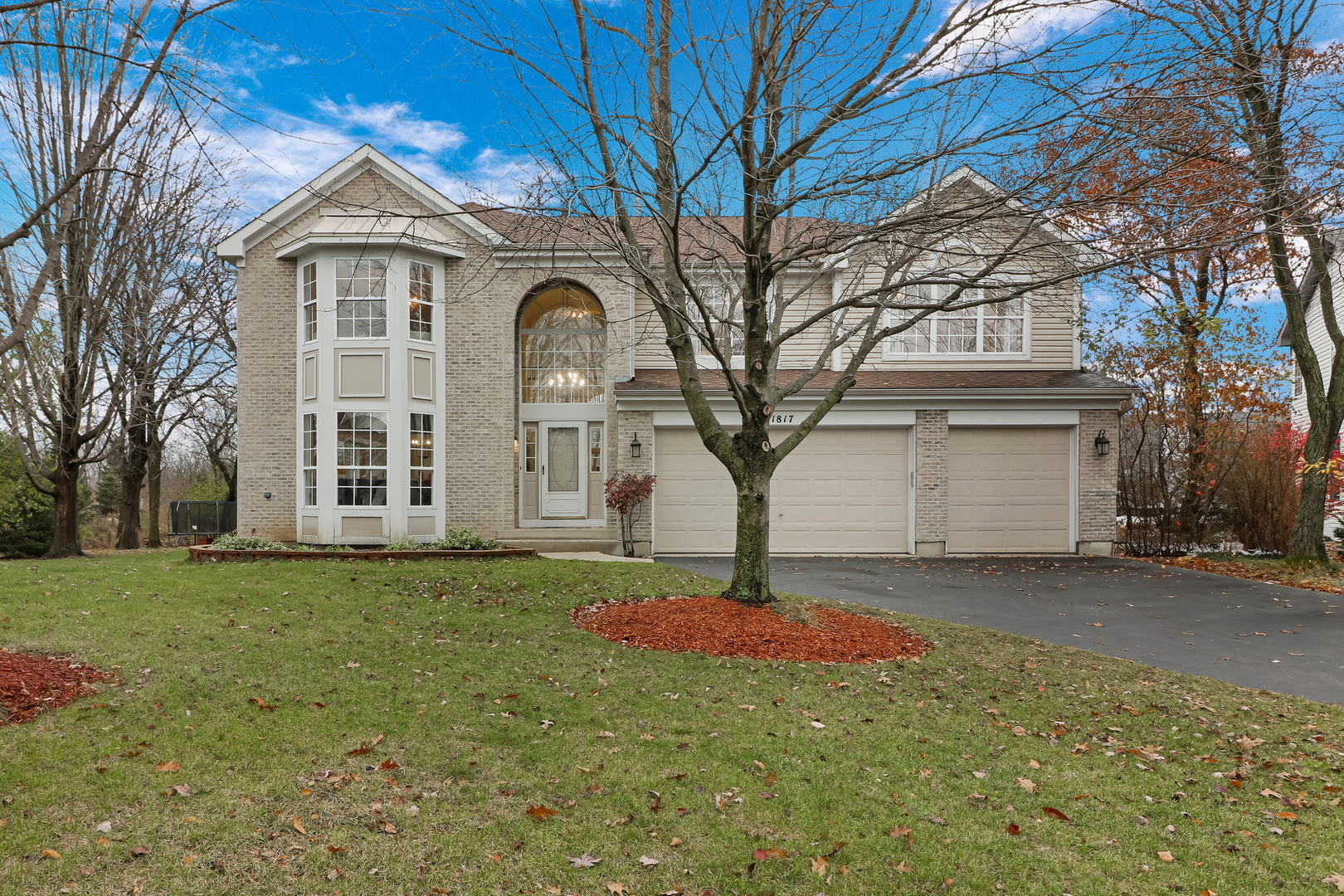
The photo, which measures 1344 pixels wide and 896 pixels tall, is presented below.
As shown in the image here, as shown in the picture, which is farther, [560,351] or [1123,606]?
[560,351]

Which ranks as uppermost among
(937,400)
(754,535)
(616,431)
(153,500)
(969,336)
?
(969,336)

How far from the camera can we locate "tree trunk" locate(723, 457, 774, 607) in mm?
7613

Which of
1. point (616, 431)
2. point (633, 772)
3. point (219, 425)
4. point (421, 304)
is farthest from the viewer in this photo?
point (219, 425)

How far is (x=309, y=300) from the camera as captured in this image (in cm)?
1409

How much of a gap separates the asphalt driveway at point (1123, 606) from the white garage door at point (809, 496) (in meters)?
0.66

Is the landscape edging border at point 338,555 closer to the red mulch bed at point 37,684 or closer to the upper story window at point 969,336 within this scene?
the red mulch bed at point 37,684

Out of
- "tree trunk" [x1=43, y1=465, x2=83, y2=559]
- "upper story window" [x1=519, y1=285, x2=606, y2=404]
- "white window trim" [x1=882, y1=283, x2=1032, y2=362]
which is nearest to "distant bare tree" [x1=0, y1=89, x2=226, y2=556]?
"tree trunk" [x1=43, y1=465, x2=83, y2=559]

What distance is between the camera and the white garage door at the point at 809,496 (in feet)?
47.8

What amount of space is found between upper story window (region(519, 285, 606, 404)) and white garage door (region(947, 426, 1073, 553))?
7.56 meters

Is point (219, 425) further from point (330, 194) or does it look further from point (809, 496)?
point (809, 496)

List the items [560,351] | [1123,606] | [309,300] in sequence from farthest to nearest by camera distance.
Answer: [560,351] < [309,300] < [1123,606]

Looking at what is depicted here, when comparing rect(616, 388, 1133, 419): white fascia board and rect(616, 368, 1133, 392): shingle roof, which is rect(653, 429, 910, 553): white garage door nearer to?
rect(616, 388, 1133, 419): white fascia board

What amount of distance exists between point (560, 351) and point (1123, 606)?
37.2 ft

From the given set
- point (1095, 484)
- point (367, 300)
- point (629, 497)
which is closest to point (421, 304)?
point (367, 300)
